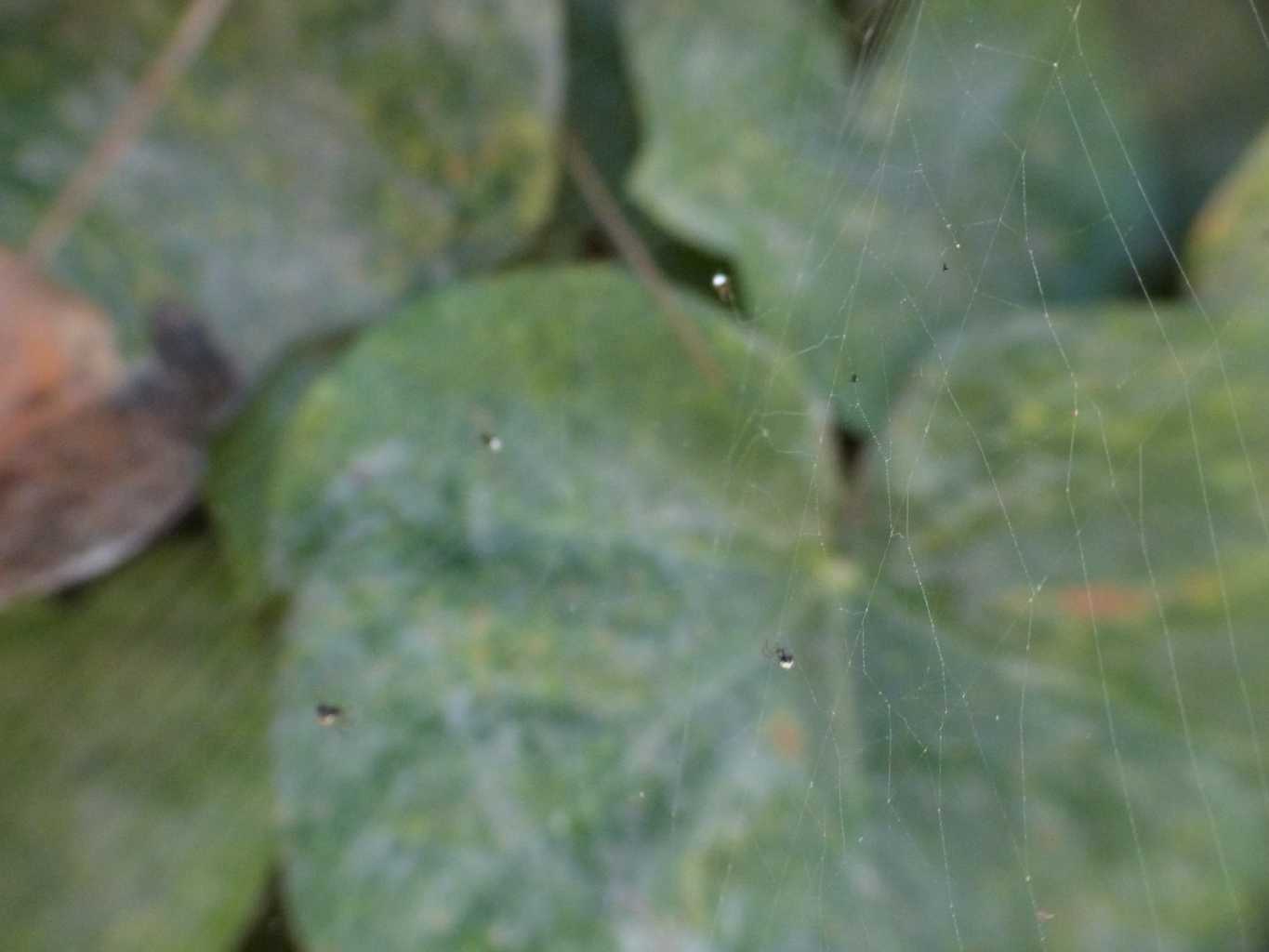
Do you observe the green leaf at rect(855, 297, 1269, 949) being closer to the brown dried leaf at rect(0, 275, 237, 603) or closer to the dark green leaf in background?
the dark green leaf in background

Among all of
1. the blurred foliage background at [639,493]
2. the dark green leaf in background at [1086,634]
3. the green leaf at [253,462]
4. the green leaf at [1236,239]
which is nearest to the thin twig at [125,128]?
the blurred foliage background at [639,493]

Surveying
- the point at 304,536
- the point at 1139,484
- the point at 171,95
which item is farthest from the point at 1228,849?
the point at 171,95

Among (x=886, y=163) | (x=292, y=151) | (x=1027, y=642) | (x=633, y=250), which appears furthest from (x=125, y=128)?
(x=1027, y=642)

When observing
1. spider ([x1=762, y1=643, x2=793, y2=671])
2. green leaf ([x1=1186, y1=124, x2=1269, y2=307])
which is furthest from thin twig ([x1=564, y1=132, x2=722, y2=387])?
green leaf ([x1=1186, y1=124, x2=1269, y2=307])

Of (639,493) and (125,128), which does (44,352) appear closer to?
(125,128)

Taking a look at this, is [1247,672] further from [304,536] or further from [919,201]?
[304,536]
